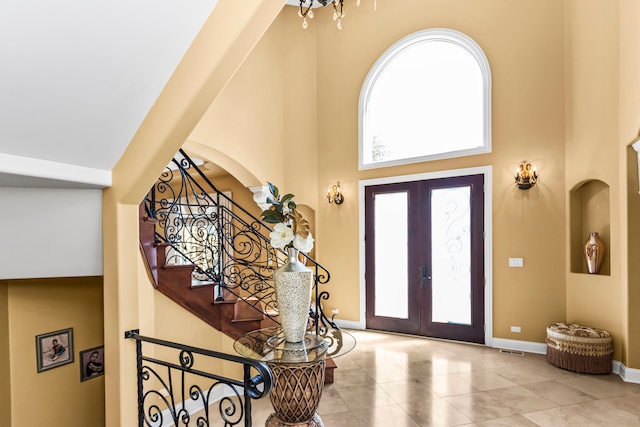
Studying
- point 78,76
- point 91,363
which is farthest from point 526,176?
point 91,363

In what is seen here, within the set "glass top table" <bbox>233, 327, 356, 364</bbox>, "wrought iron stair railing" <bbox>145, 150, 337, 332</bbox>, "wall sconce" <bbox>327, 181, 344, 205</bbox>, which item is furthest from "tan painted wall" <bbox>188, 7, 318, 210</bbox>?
"glass top table" <bbox>233, 327, 356, 364</bbox>

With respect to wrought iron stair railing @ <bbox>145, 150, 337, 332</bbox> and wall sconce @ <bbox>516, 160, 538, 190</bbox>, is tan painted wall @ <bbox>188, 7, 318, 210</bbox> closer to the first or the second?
wrought iron stair railing @ <bbox>145, 150, 337, 332</bbox>

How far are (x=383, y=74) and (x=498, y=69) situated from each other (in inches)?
68.1

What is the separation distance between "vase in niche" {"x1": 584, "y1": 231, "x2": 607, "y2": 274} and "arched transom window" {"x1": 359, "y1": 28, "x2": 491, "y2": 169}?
1.65 metres

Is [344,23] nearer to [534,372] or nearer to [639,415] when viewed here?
[534,372]

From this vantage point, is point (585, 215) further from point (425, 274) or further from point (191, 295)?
point (191, 295)

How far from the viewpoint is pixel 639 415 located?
113 inches

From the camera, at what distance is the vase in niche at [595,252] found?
12.9ft

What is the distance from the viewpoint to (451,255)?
197 inches

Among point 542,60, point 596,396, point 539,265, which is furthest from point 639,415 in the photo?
point 542,60

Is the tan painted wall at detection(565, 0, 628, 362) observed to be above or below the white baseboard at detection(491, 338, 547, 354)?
above

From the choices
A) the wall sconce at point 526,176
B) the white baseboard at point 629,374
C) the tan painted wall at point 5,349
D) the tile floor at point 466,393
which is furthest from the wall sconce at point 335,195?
the tan painted wall at point 5,349

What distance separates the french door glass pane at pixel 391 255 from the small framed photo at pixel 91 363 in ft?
12.7

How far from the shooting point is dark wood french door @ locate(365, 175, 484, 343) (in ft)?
15.9
